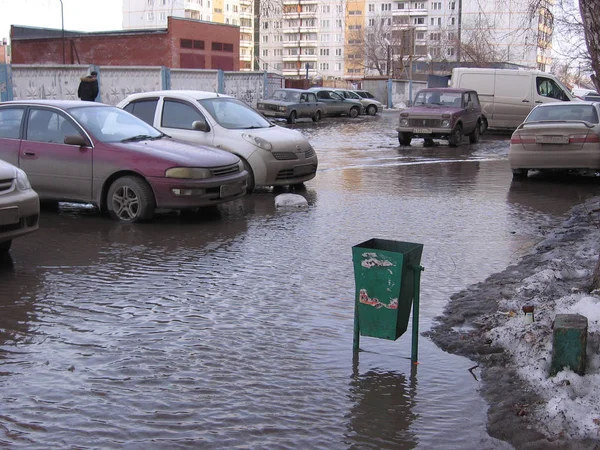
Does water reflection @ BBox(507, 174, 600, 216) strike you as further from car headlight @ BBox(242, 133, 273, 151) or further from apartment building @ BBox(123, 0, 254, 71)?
apartment building @ BBox(123, 0, 254, 71)

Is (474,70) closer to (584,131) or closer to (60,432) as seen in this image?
(584,131)

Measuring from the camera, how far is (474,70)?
2827 cm

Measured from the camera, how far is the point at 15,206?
24.8 feet

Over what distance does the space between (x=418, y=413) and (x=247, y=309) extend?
2.21 m

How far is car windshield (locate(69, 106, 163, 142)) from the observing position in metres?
10.4

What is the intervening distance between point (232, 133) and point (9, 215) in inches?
211

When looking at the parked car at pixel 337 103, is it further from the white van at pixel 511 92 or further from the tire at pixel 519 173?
the tire at pixel 519 173

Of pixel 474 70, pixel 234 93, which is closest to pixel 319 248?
pixel 474 70

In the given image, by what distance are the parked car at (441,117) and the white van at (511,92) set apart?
3.40 meters

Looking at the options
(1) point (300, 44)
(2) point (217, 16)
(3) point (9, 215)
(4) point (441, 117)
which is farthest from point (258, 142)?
(1) point (300, 44)

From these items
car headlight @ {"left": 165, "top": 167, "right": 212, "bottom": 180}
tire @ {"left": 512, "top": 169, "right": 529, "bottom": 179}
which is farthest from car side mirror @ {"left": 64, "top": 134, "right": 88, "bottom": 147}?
tire @ {"left": 512, "top": 169, "right": 529, "bottom": 179}

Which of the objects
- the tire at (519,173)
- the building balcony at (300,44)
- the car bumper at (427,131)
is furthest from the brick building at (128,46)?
the building balcony at (300,44)

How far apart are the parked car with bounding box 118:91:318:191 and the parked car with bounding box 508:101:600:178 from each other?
14.0ft

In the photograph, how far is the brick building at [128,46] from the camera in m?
49.0
